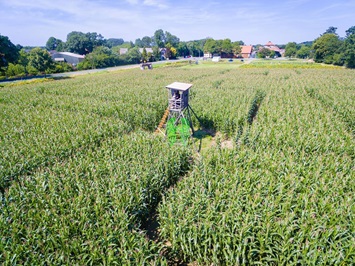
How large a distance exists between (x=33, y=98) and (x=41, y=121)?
353 inches

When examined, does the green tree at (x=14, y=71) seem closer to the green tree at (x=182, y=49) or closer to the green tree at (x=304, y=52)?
the green tree at (x=182, y=49)

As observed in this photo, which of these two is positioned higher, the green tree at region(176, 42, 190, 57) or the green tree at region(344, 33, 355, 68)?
the green tree at region(176, 42, 190, 57)

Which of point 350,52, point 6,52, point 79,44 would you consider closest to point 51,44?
point 79,44

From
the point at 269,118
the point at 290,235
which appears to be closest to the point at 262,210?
the point at 290,235

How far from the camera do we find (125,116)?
15.1 meters

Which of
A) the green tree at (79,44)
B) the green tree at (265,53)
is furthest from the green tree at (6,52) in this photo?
the green tree at (265,53)

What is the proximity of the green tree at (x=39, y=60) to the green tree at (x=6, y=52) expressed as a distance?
12.2 ft

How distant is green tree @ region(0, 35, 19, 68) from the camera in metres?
39.0

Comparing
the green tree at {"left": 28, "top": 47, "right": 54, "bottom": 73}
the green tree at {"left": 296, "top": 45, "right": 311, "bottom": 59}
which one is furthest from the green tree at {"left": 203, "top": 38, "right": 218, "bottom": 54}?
the green tree at {"left": 28, "top": 47, "right": 54, "bottom": 73}

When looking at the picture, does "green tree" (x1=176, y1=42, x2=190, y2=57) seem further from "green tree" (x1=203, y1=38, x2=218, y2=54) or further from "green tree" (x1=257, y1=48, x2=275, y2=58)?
"green tree" (x1=257, y1=48, x2=275, y2=58)

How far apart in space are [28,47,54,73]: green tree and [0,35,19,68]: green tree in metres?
3.71

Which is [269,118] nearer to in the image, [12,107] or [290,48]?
[12,107]

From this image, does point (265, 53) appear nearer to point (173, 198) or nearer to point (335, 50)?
point (335, 50)

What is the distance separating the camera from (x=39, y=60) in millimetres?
40938
